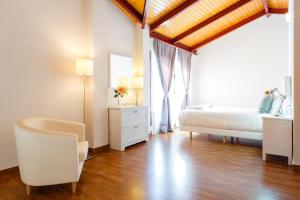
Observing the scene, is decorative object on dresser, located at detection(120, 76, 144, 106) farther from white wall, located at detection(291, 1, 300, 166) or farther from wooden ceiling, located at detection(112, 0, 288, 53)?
white wall, located at detection(291, 1, 300, 166)

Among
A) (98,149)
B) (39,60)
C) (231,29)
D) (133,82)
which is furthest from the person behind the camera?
(231,29)

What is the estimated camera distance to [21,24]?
3084 millimetres

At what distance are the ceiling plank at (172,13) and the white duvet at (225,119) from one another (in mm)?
2186

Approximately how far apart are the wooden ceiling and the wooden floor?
118 inches

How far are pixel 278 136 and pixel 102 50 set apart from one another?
133 inches

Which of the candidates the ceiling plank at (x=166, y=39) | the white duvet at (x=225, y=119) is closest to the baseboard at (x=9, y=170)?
the white duvet at (x=225, y=119)

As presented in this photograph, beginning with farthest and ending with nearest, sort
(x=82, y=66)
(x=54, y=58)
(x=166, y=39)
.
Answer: (x=166, y=39)
(x=82, y=66)
(x=54, y=58)

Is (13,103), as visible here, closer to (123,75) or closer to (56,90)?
(56,90)

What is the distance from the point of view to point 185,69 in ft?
22.8

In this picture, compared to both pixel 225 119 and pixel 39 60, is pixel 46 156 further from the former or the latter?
pixel 225 119

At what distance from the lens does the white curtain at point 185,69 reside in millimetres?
6766

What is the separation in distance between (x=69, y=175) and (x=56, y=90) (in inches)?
65.4

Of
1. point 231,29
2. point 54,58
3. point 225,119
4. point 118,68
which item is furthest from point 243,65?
point 54,58

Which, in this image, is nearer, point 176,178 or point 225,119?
point 176,178
